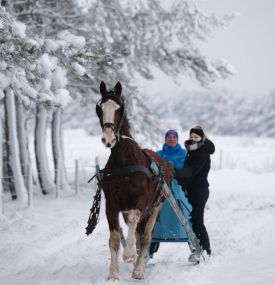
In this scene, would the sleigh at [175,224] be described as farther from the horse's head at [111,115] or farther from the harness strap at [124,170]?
the horse's head at [111,115]

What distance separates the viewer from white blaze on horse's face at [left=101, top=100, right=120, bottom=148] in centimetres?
646

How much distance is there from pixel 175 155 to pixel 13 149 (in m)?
8.72

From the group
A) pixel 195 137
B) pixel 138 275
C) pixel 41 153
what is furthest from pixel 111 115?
pixel 41 153

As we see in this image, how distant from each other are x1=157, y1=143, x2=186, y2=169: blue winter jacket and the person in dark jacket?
1.00 feet

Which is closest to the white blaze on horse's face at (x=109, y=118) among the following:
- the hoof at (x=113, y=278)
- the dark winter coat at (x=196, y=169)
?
the hoof at (x=113, y=278)

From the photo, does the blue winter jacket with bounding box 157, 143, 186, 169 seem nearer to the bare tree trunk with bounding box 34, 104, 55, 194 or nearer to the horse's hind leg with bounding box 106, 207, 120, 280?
the horse's hind leg with bounding box 106, 207, 120, 280

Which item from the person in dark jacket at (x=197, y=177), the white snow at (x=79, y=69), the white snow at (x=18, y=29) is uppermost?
the white snow at (x=18, y=29)

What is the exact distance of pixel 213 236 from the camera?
10758 millimetres

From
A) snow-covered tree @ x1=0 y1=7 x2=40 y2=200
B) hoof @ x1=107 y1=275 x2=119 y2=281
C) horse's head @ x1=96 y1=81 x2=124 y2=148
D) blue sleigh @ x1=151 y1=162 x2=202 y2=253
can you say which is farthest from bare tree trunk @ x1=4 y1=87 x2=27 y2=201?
horse's head @ x1=96 y1=81 x2=124 y2=148

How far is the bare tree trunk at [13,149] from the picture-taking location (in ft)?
52.9

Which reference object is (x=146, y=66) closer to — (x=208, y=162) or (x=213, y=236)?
(x=213, y=236)

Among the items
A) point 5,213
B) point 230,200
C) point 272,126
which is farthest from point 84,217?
point 272,126

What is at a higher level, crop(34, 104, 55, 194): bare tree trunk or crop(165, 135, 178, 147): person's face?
crop(165, 135, 178, 147): person's face

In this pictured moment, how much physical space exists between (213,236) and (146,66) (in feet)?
32.7
